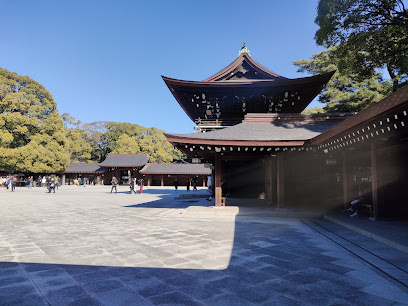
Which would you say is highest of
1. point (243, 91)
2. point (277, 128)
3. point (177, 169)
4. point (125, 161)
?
point (243, 91)

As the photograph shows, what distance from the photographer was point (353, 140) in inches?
289

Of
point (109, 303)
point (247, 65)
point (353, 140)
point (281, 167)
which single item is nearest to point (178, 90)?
point (247, 65)

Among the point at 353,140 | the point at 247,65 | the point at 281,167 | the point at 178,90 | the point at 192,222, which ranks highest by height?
the point at 247,65

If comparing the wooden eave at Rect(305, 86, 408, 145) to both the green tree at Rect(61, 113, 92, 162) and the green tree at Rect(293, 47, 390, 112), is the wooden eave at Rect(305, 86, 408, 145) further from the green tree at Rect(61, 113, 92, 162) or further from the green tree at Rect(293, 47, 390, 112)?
the green tree at Rect(61, 113, 92, 162)

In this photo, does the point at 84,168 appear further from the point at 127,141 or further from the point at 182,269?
the point at 182,269

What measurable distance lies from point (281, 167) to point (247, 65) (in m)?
7.73

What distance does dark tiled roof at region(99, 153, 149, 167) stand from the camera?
136ft

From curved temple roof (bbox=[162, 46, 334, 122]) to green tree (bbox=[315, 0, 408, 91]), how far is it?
1638 mm

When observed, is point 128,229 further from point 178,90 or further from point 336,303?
point 178,90

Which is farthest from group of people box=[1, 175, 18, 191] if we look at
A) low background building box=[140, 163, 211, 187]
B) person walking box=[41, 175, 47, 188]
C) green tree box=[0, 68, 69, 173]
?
low background building box=[140, 163, 211, 187]

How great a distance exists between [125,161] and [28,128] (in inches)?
563

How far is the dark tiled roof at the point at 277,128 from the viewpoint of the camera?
372 inches

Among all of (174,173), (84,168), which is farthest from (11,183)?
(84,168)

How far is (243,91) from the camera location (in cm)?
1374
